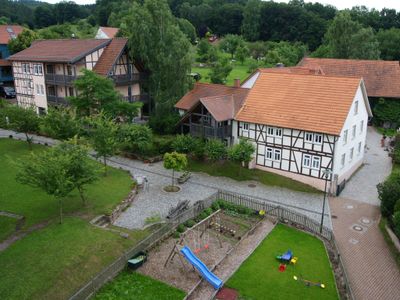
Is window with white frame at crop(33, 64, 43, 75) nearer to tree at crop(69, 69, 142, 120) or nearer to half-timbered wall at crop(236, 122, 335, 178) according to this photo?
tree at crop(69, 69, 142, 120)

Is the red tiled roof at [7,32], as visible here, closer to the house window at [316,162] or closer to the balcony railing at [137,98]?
the balcony railing at [137,98]

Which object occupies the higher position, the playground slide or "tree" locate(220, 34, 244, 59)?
"tree" locate(220, 34, 244, 59)

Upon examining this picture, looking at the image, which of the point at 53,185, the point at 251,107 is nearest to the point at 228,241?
the point at 53,185

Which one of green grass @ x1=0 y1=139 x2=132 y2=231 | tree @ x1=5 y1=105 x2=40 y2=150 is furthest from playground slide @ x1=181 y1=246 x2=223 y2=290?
tree @ x1=5 y1=105 x2=40 y2=150

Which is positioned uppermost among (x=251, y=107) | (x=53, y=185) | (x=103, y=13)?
(x=103, y=13)

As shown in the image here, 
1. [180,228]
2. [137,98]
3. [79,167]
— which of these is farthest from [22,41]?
[180,228]

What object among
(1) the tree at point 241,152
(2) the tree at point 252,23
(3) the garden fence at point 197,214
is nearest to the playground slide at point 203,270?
(3) the garden fence at point 197,214

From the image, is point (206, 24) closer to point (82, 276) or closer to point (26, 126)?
point (26, 126)
